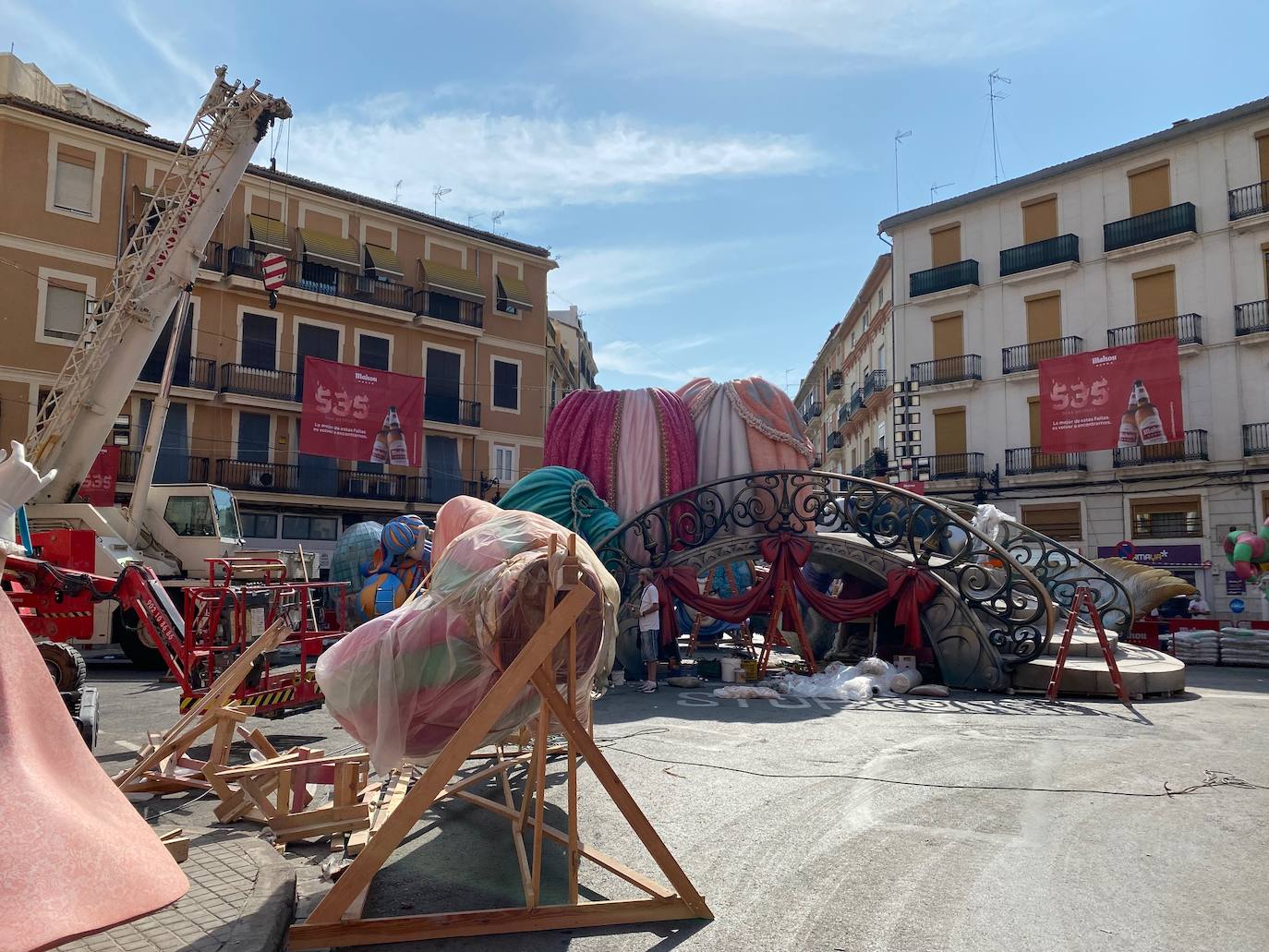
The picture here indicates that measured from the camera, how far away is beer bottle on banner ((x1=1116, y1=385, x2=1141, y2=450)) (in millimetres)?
23000

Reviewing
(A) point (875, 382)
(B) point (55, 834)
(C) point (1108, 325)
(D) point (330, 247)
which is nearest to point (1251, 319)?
(C) point (1108, 325)

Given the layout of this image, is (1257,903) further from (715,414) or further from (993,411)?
(993,411)

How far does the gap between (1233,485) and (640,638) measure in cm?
2011

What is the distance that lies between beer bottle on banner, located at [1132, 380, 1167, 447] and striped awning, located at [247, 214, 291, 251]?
25.1 m

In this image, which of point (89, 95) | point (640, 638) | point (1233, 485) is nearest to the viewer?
point (640, 638)

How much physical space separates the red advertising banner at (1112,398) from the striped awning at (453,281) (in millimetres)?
19370

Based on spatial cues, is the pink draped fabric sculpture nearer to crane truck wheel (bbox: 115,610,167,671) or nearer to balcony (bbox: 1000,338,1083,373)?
crane truck wheel (bbox: 115,610,167,671)

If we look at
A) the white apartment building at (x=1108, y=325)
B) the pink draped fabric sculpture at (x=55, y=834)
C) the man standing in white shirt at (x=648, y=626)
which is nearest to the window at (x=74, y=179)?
the man standing in white shirt at (x=648, y=626)

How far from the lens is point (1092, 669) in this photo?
35.5 ft

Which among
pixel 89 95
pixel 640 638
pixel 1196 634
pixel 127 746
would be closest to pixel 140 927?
pixel 127 746

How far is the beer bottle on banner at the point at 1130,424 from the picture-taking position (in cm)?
2300

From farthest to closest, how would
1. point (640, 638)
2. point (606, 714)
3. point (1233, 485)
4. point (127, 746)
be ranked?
point (1233, 485), point (640, 638), point (606, 714), point (127, 746)

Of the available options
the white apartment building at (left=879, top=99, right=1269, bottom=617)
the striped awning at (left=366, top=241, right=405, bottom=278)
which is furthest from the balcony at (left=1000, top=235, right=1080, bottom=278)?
the striped awning at (left=366, top=241, right=405, bottom=278)

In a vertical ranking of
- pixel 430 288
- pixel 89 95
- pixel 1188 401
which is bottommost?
pixel 1188 401
